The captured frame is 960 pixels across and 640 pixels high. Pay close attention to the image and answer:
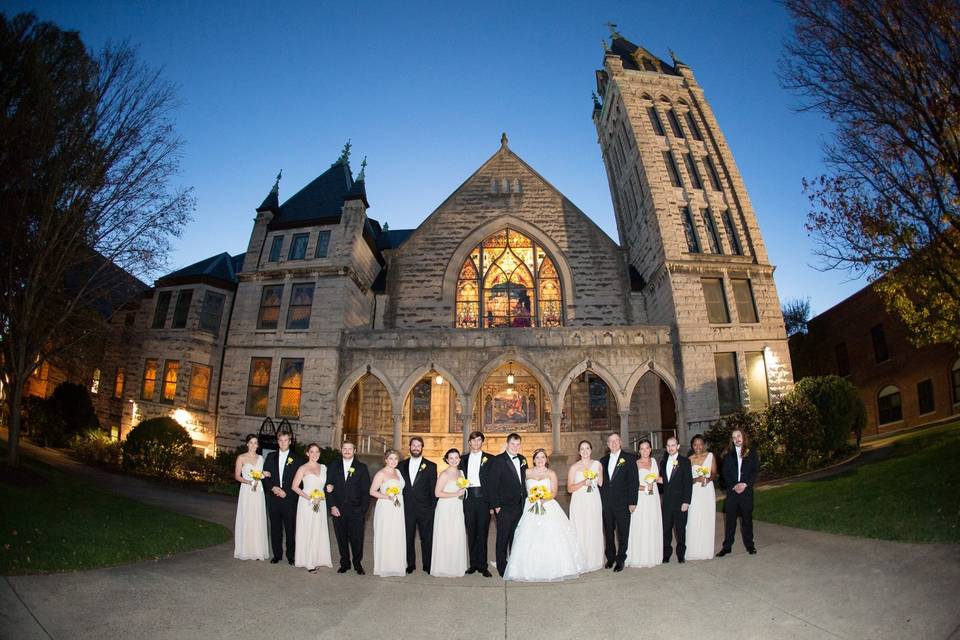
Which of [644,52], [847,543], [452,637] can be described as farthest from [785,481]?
[644,52]

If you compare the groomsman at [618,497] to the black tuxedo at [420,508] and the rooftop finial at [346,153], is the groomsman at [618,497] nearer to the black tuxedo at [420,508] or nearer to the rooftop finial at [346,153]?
the black tuxedo at [420,508]

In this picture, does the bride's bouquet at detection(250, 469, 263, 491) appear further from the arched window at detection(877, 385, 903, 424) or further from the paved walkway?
the arched window at detection(877, 385, 903, 424)

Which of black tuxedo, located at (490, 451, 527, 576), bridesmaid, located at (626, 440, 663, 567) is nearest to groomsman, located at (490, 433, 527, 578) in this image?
black tuxedo, located at (490, 451, 527, 576)

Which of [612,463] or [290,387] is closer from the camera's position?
[612,463]

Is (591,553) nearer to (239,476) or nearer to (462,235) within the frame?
(239,476)

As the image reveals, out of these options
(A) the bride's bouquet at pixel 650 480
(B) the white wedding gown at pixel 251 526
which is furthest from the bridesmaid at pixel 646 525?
(B) the white wedding gown at pixel 251 526

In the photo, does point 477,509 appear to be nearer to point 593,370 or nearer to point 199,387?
point 593,370

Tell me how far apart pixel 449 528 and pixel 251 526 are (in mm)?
2875

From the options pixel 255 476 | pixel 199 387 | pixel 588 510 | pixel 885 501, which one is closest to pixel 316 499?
A: pixel 255 476

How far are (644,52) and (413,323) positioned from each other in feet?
64.4

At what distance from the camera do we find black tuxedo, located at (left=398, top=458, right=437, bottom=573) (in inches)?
261

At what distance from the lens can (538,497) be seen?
6250mm

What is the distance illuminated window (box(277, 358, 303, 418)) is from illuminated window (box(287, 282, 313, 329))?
145 cm

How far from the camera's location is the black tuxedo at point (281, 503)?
6.89 m
